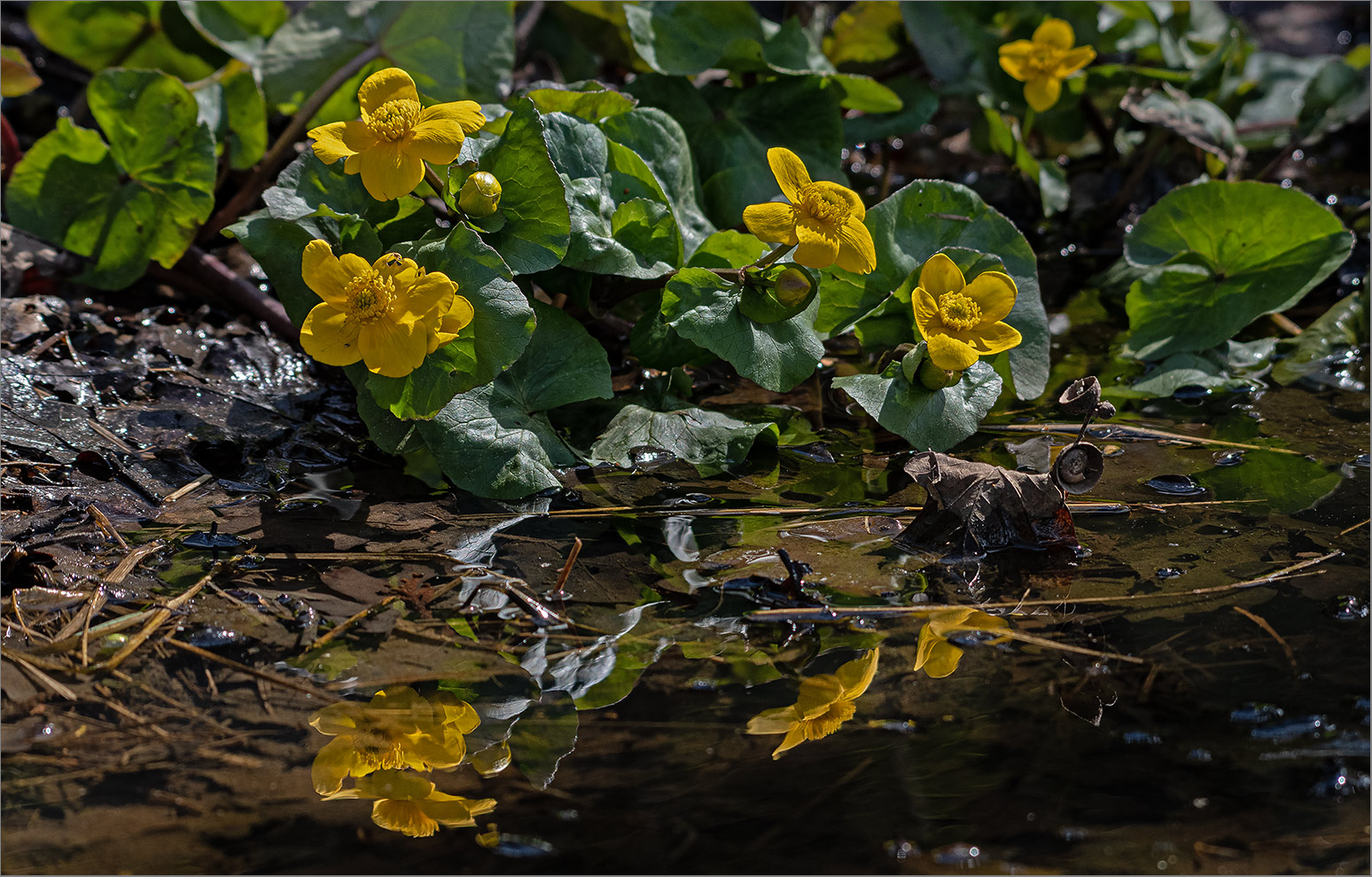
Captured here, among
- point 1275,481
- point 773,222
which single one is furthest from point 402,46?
point 1275,481

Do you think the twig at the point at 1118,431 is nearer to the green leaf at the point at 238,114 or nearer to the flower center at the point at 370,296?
the flower center at the point at 370,296

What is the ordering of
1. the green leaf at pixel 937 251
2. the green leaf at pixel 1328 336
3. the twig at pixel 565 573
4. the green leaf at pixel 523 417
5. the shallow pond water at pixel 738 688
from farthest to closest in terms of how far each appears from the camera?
the green leaf at pixel 1328 336, the green leaf at pixel 937 251, the green leaf at pixel 523 417, the twig at pixel 565 573, the shallow pond water at pixel 738 688

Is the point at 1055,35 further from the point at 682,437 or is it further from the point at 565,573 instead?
the point at 565,573

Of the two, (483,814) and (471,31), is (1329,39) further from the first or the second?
(483,814)

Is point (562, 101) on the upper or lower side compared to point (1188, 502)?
upper

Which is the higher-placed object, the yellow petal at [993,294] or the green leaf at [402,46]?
the green leaf at [402,46]

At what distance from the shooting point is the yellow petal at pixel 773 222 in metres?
1.74

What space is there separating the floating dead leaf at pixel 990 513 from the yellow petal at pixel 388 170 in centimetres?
95

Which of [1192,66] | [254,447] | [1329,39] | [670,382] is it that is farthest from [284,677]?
[1329,39]

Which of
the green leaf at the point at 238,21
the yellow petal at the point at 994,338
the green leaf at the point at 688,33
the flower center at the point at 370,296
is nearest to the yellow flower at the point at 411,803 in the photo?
the flower center at the point at 370,296

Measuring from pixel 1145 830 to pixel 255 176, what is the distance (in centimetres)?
231

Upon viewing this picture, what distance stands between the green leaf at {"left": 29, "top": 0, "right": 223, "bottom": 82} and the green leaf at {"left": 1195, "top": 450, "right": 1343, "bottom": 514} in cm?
256

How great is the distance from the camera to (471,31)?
2451mm

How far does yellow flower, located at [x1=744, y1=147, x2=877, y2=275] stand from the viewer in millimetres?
1745
